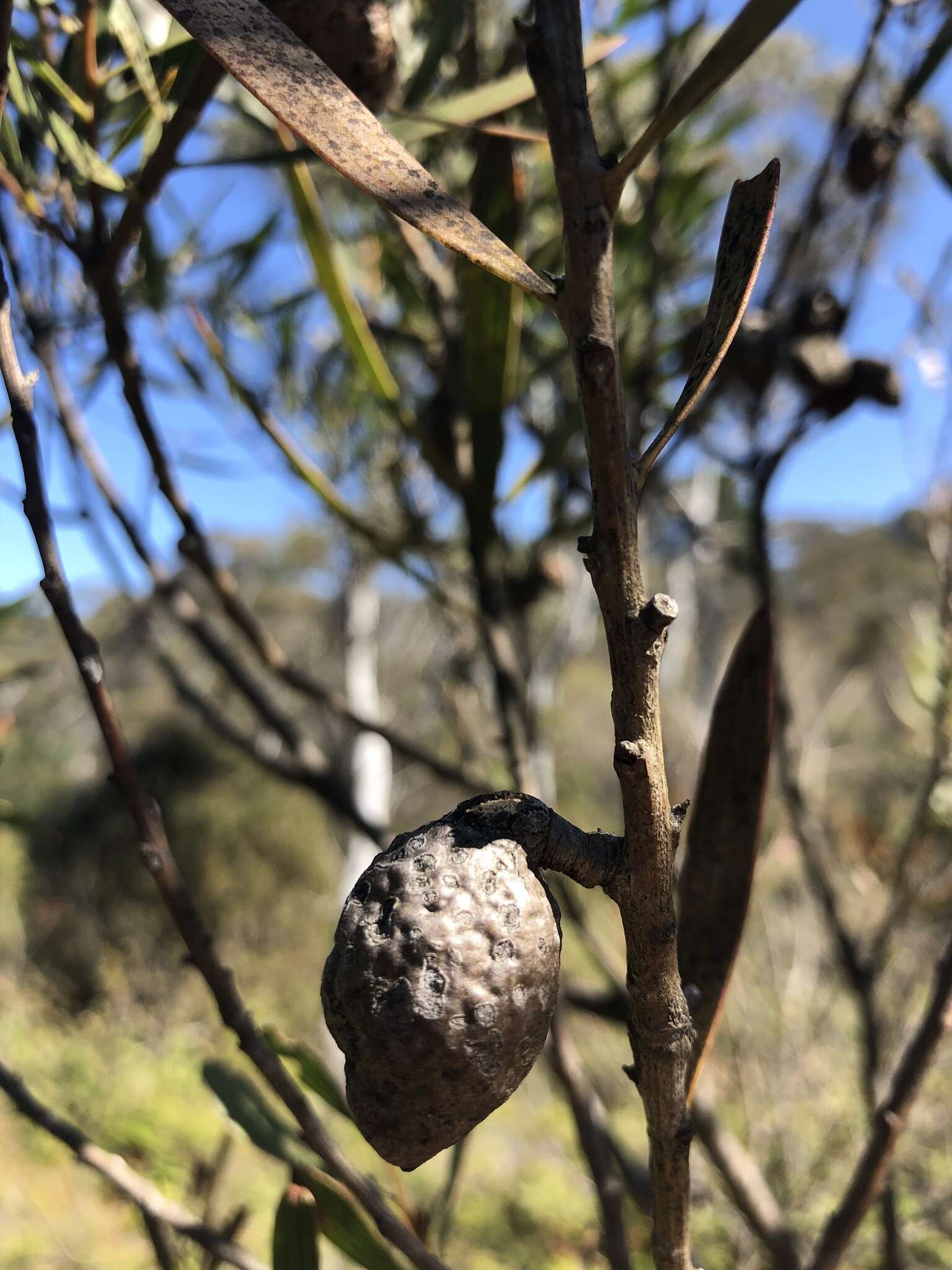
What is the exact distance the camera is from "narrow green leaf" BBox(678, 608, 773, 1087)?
46cm

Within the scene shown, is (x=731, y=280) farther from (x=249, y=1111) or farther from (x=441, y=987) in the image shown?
(x=249, y=1111)

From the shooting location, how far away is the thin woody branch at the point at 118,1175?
1.61ft

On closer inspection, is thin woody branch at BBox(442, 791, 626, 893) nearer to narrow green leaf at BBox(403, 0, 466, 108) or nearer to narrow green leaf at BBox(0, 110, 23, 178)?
narrow green leaf at BBox(0, 110, 23, 178)

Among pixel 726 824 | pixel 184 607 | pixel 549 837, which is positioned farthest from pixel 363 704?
pixel 549 837

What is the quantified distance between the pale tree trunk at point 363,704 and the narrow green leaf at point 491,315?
4.61m

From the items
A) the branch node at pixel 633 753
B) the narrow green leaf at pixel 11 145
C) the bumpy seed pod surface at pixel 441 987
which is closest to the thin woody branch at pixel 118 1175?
the bumpy seed pod surface at pixel 441 987

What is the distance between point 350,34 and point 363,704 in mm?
5772

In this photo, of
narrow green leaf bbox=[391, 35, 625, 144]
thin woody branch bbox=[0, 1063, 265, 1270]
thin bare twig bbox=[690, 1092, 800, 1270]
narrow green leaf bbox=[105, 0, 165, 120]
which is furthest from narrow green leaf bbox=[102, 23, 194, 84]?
thin bare twig bbox=[690, 1092, 800, 1270]

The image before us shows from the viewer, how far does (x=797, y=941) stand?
127 inches

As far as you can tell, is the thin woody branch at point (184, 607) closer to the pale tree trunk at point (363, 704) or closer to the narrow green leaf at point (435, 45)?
the narrow green leaf at point (435, 45)

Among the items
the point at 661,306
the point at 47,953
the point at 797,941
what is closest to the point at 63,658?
the point at 47,953

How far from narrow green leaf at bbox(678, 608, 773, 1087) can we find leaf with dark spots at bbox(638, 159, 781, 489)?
Answer: 0.19 meters

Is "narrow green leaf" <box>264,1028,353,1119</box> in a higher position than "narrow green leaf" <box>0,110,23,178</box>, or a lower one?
lower

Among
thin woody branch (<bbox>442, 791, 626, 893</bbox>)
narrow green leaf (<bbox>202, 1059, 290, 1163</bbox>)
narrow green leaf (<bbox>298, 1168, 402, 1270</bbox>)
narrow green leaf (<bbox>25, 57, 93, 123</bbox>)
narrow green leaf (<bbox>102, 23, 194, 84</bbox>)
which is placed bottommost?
narrow green leaf (<bbox>298, 1168, 402, 1270</bbox>)
